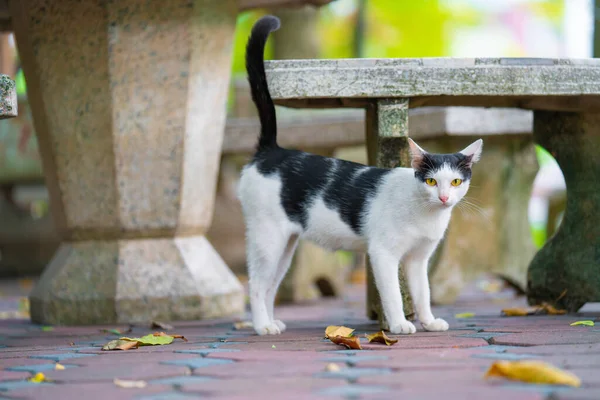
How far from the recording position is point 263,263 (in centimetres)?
402

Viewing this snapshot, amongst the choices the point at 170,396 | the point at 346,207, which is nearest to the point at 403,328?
the point at 346,207

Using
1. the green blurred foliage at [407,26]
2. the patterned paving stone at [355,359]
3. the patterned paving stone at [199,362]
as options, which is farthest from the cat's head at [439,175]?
the green blurred foliage at [407,26]

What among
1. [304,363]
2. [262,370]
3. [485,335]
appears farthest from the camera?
[485,335]

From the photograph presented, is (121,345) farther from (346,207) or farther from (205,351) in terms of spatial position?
(346,207)

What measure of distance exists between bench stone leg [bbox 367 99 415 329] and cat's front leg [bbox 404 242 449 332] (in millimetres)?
96

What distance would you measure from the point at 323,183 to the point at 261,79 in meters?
0.55

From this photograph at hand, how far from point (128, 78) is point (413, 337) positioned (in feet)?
7.73

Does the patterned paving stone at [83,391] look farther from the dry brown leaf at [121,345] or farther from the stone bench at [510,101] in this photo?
the stone bench at [510,101]

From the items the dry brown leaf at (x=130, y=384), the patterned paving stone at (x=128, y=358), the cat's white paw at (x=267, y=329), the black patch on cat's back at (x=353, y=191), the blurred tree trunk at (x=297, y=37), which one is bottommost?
the cat's white paw at (x=267, y=329)

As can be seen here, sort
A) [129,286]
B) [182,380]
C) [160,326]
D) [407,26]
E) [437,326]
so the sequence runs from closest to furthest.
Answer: [182,380], [437,326], [160,326], [129,286], [407,26]

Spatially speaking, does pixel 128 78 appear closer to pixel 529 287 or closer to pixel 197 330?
pixel 197 330

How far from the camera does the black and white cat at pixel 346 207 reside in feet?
11.9

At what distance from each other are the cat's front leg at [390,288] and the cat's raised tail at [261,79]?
82cm

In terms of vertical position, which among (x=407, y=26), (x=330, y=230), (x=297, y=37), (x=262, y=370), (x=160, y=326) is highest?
(x=407, y=26)
